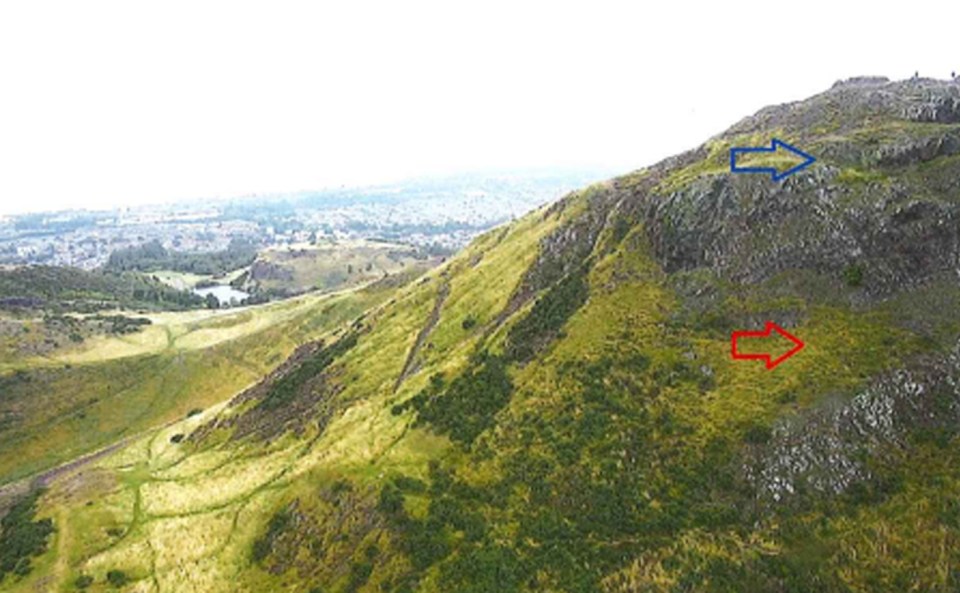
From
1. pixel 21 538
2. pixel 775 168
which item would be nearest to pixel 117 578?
pixel 21 538

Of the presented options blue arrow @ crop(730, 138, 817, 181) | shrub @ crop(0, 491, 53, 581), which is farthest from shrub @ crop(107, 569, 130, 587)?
blue arrow @ crop(730, 138, 817, 181)

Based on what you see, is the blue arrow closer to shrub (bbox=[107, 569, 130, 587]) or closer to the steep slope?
the steep slope

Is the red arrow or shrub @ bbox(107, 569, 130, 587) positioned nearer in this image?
the red arrow

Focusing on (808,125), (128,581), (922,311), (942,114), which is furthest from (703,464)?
(808,125)

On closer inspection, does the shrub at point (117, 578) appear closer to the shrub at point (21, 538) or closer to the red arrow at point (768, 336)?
the shrub at point (21, 538)

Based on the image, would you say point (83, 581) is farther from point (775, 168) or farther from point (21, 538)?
point (775, 168)

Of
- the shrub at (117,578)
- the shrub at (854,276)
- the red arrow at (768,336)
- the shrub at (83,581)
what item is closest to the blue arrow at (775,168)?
the shrub at (854,276)
